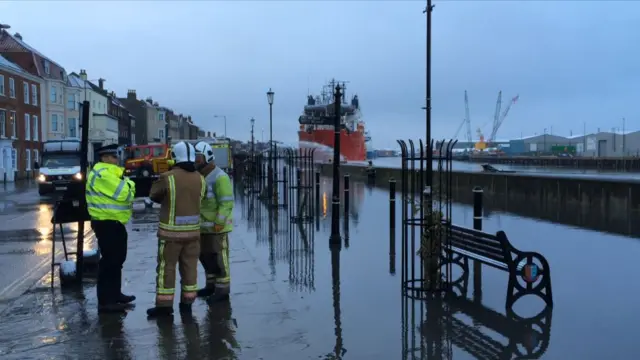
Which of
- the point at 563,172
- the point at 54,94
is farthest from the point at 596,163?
the point at 54,94

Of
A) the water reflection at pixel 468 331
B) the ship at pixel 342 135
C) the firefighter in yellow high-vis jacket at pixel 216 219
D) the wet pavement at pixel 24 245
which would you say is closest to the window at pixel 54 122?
the ship at pixel 342 135

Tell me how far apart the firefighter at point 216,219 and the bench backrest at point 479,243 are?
9.95 feet

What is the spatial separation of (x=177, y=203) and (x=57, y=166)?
25211 mm

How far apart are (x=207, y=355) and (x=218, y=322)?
105 cm

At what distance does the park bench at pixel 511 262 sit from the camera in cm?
677

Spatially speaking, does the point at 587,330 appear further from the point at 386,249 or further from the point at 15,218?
the point at 15,218

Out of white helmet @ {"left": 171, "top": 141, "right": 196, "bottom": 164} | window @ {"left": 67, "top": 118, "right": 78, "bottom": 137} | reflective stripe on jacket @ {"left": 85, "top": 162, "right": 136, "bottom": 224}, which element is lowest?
reflective stripe on jacket @ {"left": 85, "top": 162, "right": 136, "bottom": 224}

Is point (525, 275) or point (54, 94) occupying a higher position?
point (54, 94)

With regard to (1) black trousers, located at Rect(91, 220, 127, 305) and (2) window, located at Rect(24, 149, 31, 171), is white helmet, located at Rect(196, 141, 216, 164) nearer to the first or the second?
(1) black trousers, located at Rect(91, 220, 127, 305)

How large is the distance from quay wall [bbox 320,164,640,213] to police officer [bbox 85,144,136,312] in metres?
13.4

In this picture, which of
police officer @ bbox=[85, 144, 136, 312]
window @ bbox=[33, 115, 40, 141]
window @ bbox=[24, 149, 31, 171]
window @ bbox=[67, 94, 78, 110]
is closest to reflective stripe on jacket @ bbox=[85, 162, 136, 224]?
police officer @ bbox=[85, 144, 136, 312]

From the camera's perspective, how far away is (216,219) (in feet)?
23.6

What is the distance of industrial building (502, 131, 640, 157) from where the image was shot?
93688 millimetres

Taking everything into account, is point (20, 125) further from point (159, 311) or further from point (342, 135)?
point (159, 311)
